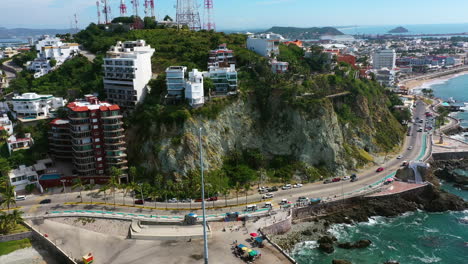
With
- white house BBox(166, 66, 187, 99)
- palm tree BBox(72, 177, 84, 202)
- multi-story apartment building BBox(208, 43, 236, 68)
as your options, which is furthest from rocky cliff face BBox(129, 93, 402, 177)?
multi-story apartment building BBox(208, 43, 236, 68)

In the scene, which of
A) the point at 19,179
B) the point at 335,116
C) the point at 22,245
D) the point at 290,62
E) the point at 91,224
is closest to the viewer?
the point at 22,245


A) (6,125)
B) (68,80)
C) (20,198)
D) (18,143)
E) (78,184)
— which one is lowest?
(20,198)

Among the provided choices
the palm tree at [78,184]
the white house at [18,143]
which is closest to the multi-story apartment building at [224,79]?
the palm tree at [78,184]

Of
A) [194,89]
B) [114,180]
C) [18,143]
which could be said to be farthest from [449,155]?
[18,143]

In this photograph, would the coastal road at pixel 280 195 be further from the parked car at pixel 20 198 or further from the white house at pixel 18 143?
the white house at pixel 18 143

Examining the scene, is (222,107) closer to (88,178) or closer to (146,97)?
(146,97)

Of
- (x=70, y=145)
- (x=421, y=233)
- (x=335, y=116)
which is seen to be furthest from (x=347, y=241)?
(x=70, y=145)

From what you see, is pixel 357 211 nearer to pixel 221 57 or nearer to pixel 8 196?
pixel 221 57
